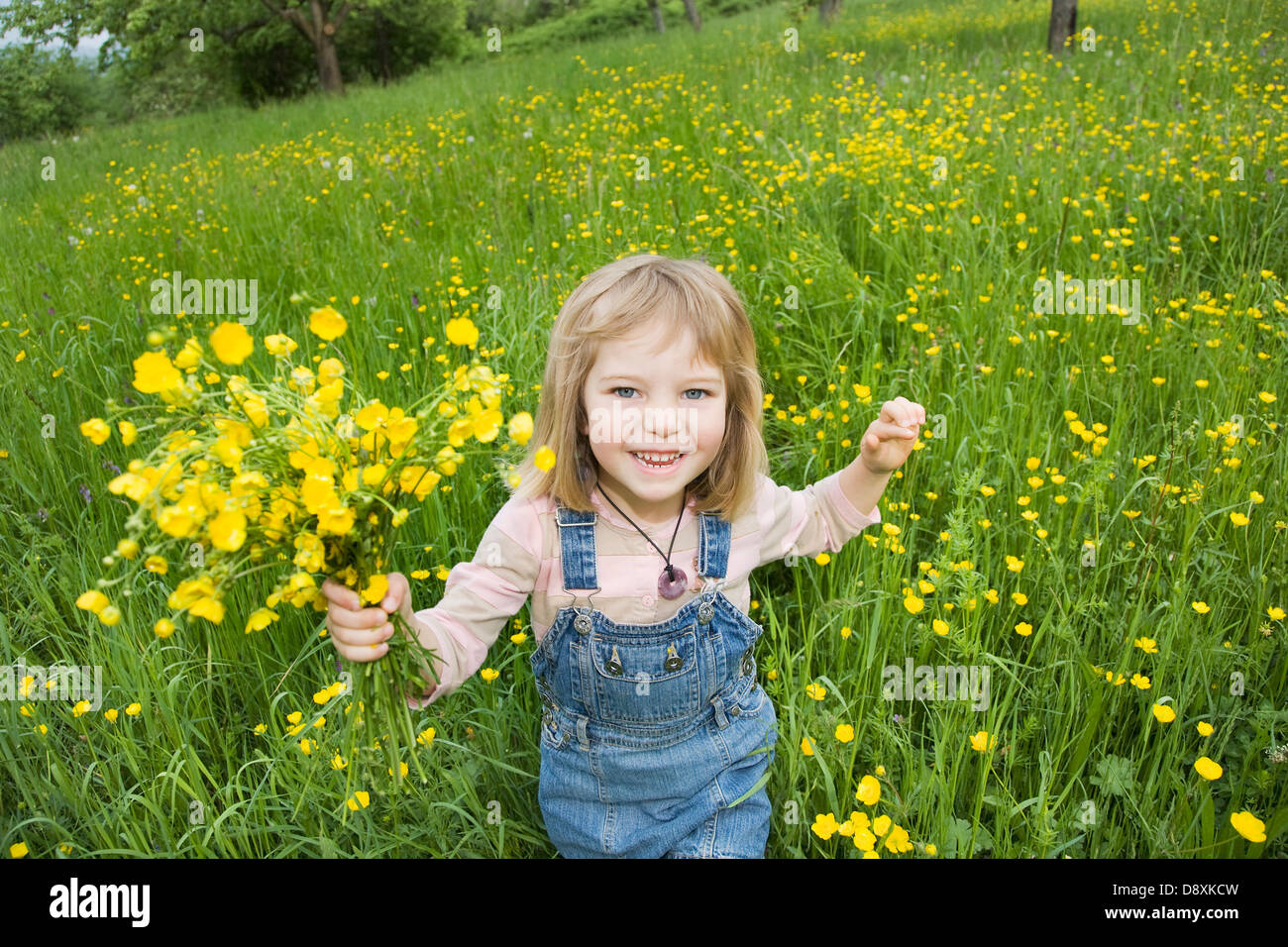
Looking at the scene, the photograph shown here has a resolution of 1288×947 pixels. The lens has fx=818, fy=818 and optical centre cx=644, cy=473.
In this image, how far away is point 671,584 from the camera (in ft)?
5.10

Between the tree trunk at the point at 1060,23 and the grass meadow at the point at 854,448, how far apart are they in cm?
132

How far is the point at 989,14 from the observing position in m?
9.19

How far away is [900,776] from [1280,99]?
4.89 metres

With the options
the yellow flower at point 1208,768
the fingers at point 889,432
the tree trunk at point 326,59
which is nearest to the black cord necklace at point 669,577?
the fingers at point 889,432

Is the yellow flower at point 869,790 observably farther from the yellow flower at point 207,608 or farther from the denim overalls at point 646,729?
the yellow flower at point 207,608

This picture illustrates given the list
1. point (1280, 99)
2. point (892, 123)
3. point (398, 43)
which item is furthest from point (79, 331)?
point (398, 43)

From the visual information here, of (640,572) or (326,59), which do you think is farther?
(326,59)

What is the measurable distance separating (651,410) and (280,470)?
650mm

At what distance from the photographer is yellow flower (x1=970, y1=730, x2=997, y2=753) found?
1.58 metres

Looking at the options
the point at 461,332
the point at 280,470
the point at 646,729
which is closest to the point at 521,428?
the point at 461,332

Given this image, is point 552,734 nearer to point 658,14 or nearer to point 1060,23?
point 1060,23

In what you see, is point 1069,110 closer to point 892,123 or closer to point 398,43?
point 892,123

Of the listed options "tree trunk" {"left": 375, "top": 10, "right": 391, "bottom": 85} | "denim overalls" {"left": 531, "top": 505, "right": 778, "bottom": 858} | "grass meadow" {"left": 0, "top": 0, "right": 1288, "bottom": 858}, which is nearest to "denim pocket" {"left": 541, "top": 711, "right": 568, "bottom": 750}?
"denim overalls" {"left": 531, "top": 505, "right": 778, "bottom": 858}

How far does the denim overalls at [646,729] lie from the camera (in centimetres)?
155
